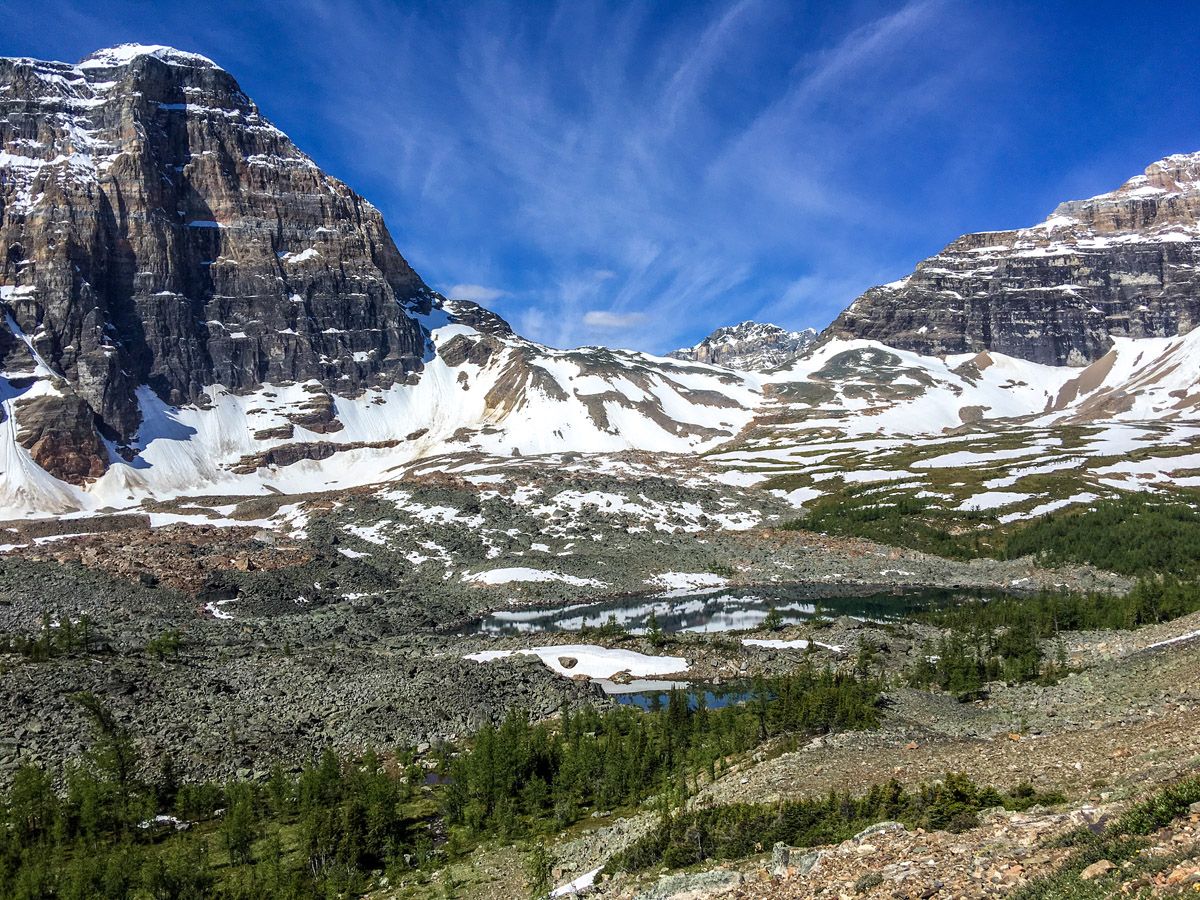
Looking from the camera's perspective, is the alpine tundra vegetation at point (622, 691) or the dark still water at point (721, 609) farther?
the dark still water at point (721, 609)

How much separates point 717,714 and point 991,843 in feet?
85.9

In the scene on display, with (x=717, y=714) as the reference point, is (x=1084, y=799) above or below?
above

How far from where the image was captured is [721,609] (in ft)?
253

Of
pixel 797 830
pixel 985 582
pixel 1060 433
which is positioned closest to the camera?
pixel 797 830

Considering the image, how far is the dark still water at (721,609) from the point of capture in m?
70.6

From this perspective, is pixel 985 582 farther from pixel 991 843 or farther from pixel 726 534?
pixel 991 843

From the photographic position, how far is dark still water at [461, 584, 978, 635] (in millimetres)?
70562

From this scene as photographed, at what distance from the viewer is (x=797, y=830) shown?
20.3 meters

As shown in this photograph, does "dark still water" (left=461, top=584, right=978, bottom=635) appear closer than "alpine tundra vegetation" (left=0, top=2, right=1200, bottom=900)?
No

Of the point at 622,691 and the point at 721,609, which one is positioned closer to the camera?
the point at 622,691

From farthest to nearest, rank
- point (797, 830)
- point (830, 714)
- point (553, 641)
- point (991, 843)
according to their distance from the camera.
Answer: point (553, 641), point (830, 714), point (797, 830), point (991, 843)

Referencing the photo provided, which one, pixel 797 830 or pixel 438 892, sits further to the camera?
pixel 438 892

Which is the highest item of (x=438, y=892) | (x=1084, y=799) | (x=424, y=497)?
(x=424, y=497)

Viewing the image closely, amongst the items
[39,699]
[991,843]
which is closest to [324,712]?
[39,699]
